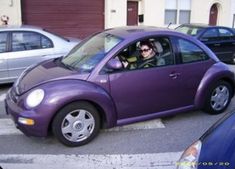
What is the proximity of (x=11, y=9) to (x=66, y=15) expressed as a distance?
7.33 feet

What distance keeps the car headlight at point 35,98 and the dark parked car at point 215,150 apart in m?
2.09

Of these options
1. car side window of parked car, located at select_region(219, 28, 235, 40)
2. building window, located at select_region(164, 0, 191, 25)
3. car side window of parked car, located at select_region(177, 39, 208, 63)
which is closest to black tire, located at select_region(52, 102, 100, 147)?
car side window of parked car, located at select_region(177, 39, 208, 63)

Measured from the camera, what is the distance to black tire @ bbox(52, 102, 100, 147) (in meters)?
3.96

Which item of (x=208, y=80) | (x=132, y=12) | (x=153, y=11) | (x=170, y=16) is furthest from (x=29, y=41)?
(x=170, y=16)

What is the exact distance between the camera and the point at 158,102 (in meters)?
4.60

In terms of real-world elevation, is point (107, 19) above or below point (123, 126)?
above

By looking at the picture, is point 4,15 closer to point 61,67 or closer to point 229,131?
point 61,67

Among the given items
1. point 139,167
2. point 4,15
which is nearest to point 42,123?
point 139,167

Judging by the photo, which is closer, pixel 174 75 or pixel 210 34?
pixel 174 75

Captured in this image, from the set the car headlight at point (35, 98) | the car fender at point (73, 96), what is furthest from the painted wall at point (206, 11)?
the car headlight at point (35, 98)

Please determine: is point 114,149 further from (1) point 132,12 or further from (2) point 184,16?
(2) point 184,16

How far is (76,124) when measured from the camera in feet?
13.3

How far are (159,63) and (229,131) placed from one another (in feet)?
7.60

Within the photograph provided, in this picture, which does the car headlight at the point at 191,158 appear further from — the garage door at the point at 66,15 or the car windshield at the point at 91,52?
the garage door at the point at 66,15
